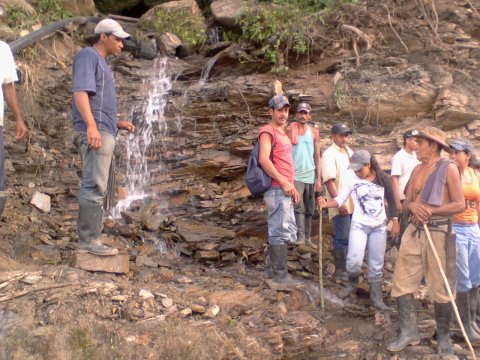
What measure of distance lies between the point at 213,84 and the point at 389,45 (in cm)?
335

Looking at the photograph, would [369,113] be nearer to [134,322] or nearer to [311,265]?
[311,265]

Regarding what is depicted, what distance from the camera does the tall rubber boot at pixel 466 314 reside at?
528cm

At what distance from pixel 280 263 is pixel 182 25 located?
828 centimetres

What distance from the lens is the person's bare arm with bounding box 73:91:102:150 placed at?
17.4 ft

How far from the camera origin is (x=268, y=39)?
10422mm

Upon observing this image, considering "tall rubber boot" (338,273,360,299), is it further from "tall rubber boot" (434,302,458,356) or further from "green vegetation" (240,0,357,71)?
"green vegetation" (240,0,357,71)

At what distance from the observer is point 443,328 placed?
502cm

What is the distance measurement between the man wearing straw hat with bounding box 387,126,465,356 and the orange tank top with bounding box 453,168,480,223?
0.55 metres

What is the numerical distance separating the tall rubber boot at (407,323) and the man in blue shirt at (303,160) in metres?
1.96

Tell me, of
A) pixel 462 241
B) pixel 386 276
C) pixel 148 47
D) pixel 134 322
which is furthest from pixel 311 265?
pixel 148 47

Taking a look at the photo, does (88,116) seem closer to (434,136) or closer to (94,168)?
(94,168)

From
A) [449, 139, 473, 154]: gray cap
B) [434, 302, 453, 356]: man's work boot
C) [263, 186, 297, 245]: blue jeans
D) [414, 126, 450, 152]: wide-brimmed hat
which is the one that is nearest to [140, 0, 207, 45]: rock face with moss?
[263, 186, 297, 245]: blue jeans

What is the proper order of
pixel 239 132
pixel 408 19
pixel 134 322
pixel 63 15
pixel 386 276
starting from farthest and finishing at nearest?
pixel 63 15, pixel 408 19, pixel 239 132, pixel 386 276, pixel 134 322

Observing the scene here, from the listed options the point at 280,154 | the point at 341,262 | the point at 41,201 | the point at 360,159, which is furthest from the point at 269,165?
the point at 41,201
